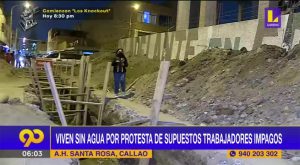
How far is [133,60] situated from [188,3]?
35.2ft

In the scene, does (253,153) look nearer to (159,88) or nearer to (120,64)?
(159,88)

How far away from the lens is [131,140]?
3.33 meters

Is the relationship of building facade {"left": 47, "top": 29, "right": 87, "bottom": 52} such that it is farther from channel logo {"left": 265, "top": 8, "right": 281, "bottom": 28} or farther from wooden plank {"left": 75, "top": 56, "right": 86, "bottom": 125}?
channel logo {"left": 265, "top": 8, "right": 281, "bottom": 28}

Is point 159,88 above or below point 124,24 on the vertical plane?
below

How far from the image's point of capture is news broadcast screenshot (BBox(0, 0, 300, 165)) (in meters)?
3.38

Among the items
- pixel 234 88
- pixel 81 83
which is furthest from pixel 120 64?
pixel 234 88

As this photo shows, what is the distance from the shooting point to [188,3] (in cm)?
1833

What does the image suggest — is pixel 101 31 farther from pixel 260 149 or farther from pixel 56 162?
pixel 260 149

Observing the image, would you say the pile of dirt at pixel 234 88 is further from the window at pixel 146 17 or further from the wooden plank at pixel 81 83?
the window at pixel 146 17

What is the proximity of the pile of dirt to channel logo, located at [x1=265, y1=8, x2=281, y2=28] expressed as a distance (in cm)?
46

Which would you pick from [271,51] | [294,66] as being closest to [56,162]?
[294,66]

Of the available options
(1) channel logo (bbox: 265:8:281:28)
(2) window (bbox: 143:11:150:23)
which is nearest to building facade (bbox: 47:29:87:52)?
(2) window (bbox: 143:11:150:23)

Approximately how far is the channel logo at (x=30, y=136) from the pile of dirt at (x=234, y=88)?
3563mm

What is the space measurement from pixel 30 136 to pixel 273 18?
7034 mm
